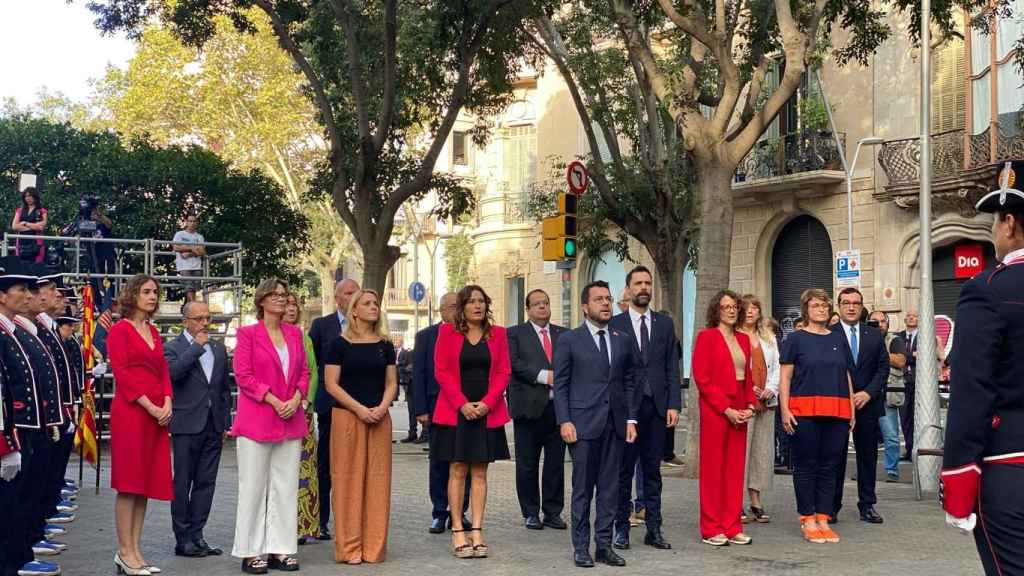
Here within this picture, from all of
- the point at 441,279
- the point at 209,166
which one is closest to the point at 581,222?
the point at 209,166

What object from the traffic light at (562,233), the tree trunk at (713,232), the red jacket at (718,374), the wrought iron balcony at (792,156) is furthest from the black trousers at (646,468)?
the wrought iron balcony at (792,156)

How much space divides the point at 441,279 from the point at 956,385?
63656 millimetres

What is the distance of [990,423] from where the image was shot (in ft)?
15.5

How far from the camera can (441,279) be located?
224 ft

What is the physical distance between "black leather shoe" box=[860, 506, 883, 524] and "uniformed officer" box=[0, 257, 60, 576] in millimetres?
6960

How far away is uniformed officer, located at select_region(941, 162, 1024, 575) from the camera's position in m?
4.68

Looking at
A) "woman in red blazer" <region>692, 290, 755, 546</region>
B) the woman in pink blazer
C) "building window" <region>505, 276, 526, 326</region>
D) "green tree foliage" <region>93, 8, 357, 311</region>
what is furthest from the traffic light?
"building window" <region>505, 276, 526, 326</region>

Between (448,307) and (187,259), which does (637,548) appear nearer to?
(448,307)

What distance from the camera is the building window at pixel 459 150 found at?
198 feet

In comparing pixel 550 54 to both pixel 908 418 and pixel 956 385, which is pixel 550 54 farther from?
pixel 956 385

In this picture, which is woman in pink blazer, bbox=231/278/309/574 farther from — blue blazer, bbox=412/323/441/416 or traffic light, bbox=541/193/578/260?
traffic light, bbox=541/193/578/260

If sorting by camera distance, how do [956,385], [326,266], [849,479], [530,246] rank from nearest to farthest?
1. [956,385]
2. [849,479]
3. [530,246]
4. [326,266]

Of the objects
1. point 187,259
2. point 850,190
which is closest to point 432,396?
point 187,259

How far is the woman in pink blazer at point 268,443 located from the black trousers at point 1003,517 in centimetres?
555
